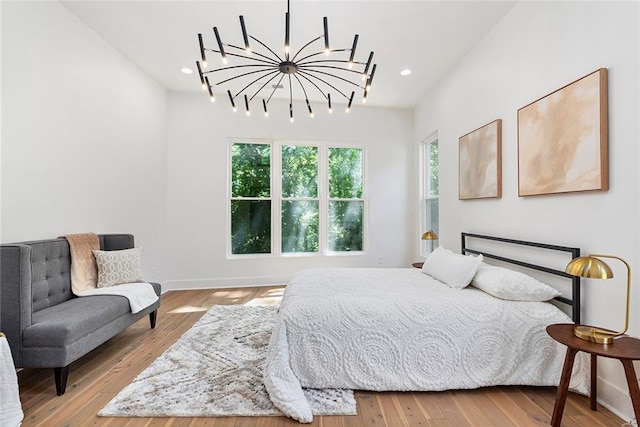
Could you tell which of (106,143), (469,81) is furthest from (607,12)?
(106,143)

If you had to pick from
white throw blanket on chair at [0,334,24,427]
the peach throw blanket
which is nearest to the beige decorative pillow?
the peach throw blanket

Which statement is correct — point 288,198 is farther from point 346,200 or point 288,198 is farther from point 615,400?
point 615,400

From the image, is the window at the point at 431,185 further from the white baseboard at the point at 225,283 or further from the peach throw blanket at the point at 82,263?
the peach throw blanket at the point at 82,263

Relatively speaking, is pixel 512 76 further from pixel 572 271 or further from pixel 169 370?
pixel 169 370

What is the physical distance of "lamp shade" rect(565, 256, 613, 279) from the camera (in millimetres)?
1518

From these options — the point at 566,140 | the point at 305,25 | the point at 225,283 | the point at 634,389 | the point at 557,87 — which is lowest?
the point at 225,283

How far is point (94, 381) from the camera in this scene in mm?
2160

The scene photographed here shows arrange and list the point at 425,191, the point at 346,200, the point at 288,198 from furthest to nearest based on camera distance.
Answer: the point at 346,200, the point at 288,198, the point at 425,191

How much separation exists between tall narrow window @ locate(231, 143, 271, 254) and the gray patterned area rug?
212 cm

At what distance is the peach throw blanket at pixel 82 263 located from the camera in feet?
8.63

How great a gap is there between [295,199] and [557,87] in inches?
145

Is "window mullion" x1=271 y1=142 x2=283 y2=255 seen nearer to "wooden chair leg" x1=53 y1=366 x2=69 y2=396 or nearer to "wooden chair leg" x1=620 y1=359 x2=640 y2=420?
"wooden chair leg" x1=53 y1=366 x2=69 y2=396

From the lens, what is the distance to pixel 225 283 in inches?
190

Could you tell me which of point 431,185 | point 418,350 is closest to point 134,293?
point 418,350
